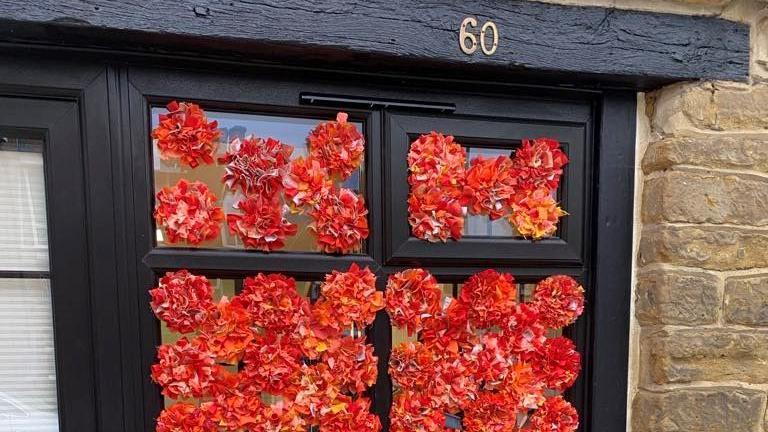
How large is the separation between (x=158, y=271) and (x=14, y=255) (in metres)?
0.37

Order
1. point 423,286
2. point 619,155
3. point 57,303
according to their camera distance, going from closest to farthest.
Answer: point 57,303 → point 423,286 → point 619,155

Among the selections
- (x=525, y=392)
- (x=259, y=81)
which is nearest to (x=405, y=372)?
(x=525, y=392)

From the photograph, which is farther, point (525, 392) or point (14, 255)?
point (525, 392)

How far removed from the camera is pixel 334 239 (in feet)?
4.24

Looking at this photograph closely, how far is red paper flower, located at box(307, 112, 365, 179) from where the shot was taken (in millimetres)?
1291

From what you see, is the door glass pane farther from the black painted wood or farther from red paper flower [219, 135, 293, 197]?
red paper flower [219, 135, 293, 197]

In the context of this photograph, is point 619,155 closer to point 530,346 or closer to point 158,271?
point 530,346

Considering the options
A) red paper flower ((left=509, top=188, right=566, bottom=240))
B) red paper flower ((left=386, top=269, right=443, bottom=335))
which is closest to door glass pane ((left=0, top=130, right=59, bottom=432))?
red paper flower ((left=386, top=269, right=443, bottom=335))

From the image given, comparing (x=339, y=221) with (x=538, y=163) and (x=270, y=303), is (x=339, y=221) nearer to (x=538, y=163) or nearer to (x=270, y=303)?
(x=270, y=303)

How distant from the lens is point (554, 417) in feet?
4.70

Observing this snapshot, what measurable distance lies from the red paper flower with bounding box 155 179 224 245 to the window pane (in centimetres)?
4

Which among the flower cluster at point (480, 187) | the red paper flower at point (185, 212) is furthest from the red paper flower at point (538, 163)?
the red paper flower at point (185, 212)

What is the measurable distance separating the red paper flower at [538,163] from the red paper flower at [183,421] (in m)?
1.10

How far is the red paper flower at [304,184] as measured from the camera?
1.27 m
